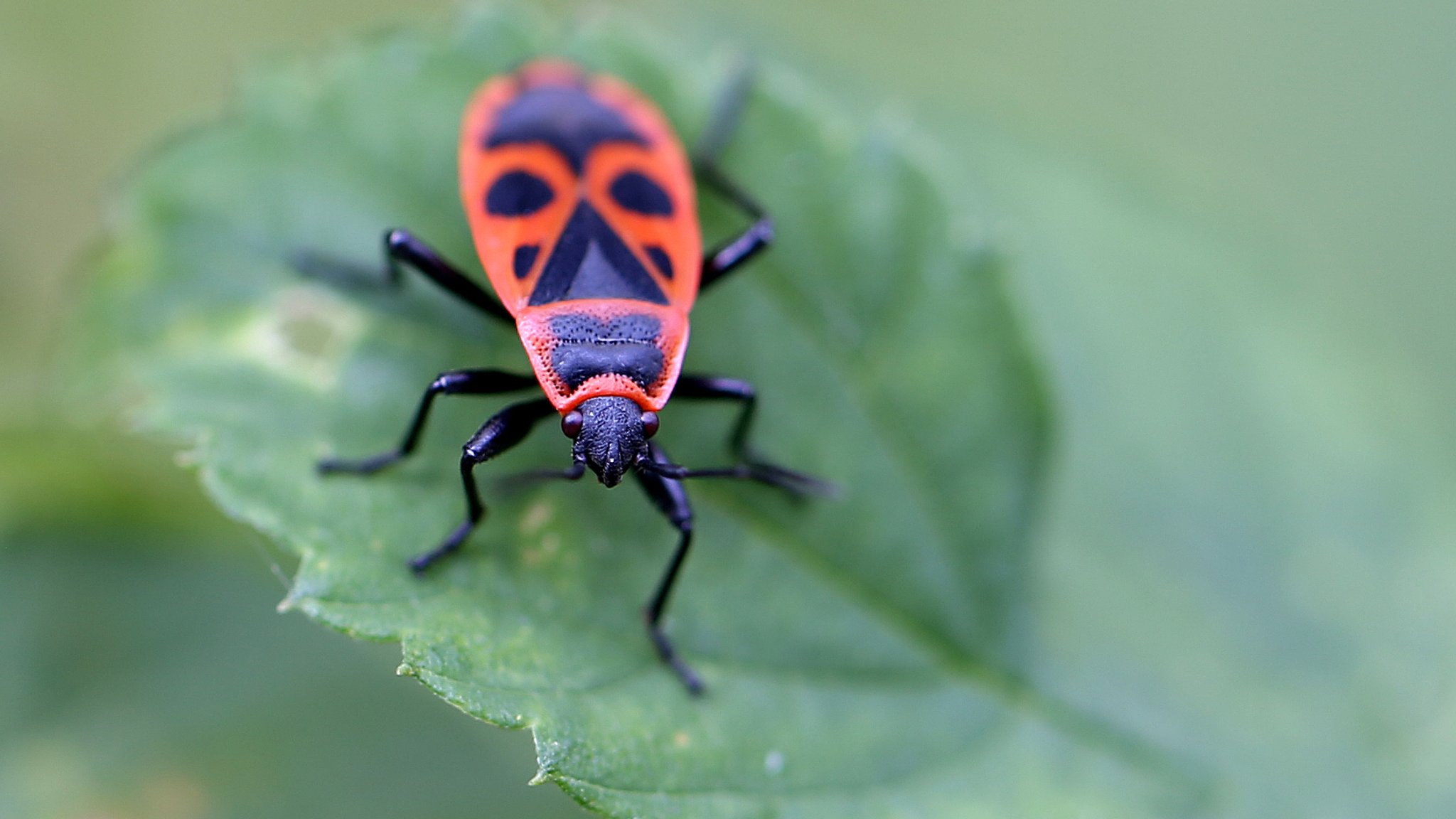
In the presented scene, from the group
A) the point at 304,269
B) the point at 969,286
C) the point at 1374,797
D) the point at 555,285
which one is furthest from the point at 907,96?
the point at 1374,797

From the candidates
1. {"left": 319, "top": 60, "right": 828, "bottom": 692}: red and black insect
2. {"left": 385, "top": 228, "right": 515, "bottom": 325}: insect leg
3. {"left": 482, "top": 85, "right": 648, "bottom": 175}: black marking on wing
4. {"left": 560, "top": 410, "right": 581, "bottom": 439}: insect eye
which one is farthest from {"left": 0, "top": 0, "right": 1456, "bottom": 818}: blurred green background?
{"left": 560, "top": 410, "right": 581, "bottom": 439}: insect eye

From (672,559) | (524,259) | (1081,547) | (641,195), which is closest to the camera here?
(672,559)

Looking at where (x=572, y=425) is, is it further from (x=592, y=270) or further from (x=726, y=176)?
(x=726, y=176)

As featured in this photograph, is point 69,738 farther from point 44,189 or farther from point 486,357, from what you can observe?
point 44,189

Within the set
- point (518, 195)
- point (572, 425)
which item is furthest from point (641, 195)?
point (572, 425)

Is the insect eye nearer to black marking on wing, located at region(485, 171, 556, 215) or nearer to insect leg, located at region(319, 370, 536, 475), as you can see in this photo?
insect leg, located at region(319, 370, 536, 475)
